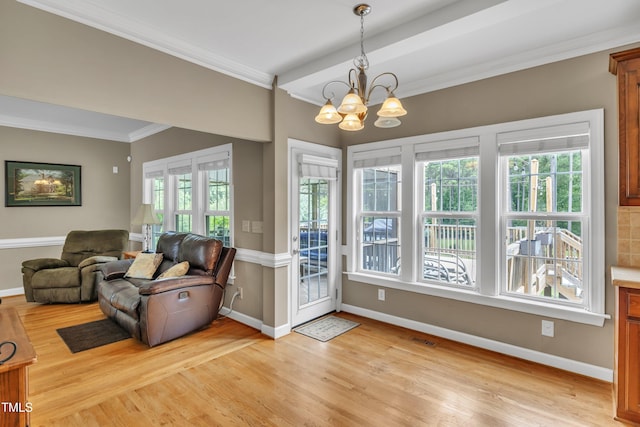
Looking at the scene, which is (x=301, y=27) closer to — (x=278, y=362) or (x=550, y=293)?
(x=278, y=362)

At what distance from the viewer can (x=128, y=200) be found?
6.35m

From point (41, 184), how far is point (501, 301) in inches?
264

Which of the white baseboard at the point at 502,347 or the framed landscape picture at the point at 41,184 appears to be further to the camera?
the framed landscape picture at the point at 41,184

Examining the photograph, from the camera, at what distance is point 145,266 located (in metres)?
4.18

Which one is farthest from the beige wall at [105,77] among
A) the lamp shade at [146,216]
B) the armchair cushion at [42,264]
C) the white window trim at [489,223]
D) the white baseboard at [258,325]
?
the armchair cushion at [42,264]

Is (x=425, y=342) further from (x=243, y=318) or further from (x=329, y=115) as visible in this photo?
(x=329, y=115)

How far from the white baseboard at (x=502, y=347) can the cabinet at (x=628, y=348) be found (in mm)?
582

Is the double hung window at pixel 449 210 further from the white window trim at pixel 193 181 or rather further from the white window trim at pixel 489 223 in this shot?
the white window trim at pixel 193 181

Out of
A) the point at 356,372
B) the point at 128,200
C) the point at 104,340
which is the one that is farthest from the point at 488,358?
the point at 128,200

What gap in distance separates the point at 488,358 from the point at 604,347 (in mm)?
858

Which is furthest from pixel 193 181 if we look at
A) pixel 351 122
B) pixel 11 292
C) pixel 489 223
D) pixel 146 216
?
pixel 489 223

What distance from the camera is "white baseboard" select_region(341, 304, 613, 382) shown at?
268 cm

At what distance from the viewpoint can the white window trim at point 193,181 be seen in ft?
14.0

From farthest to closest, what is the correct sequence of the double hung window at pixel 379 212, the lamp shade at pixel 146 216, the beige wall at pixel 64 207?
the beige wall at pixel 64 207 < the lamp shade at pixel 146 216 < the double hung window at pixel 379 212
